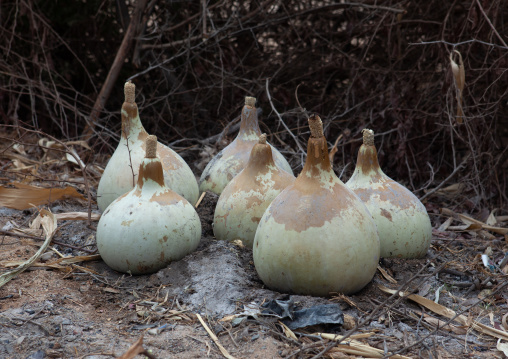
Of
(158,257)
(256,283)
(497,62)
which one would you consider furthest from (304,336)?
(497,62)

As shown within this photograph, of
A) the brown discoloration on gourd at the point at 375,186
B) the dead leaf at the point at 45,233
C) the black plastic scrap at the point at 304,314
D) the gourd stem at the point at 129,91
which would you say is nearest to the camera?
the black plastic scrap at the point at 304,314

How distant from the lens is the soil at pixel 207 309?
220 centimetres

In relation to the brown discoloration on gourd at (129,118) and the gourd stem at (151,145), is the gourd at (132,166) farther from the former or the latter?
the gourd stem at (151,145)

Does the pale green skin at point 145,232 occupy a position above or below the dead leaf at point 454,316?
above

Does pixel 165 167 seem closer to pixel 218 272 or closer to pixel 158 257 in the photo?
pixel 158 257

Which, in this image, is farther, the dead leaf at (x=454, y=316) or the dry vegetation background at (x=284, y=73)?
the dry vegetation background at (x=284, y=73)

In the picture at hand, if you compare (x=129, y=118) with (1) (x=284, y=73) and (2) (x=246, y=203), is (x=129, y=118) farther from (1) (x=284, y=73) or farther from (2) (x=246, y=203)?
(1) (x=284, y=73)

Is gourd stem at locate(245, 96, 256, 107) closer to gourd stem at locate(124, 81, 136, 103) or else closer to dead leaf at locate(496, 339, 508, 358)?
gourd stem at locate(124, 81, 136, 103)

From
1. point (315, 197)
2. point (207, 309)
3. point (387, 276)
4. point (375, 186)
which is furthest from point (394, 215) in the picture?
point (207, 309)

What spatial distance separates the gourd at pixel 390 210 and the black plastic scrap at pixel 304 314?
79cm

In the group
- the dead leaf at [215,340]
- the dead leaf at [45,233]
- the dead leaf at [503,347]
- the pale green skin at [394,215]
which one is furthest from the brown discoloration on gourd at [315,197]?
→ the dead leaf at [45,233]

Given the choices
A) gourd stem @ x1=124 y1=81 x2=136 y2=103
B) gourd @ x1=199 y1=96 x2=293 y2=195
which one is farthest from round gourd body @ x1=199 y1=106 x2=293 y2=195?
gourd stem @ x1=124 y1=81 x2=136 y2=103

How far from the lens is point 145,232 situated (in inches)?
114

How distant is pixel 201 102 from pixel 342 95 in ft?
4.75
